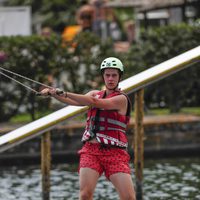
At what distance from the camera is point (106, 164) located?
11984 mm

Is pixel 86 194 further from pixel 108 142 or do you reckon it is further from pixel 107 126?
pixel 107 126

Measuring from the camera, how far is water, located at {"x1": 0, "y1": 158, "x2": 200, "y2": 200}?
1702 cm

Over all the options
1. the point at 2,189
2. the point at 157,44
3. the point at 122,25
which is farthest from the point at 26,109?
the point at 122,25

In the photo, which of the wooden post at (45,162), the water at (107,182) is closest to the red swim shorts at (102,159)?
the wooden post at (45,162)

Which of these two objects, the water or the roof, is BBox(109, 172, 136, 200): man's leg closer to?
the water

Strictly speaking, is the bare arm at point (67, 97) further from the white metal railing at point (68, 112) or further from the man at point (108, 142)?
the white metal railing at point (68, 112)

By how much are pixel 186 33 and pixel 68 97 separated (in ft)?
44.0

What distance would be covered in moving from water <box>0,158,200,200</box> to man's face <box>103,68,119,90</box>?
499cm

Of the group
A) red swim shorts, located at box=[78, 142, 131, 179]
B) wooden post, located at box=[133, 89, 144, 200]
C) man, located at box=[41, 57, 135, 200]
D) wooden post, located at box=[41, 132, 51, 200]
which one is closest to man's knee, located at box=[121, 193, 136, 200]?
man, located at box=[41, 57, 135, 200]

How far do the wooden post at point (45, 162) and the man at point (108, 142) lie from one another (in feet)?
11.4

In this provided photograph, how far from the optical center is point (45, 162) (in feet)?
51.2

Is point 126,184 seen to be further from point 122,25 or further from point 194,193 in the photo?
point 122,25

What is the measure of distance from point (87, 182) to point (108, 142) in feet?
1.55

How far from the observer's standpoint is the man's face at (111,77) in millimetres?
11859
